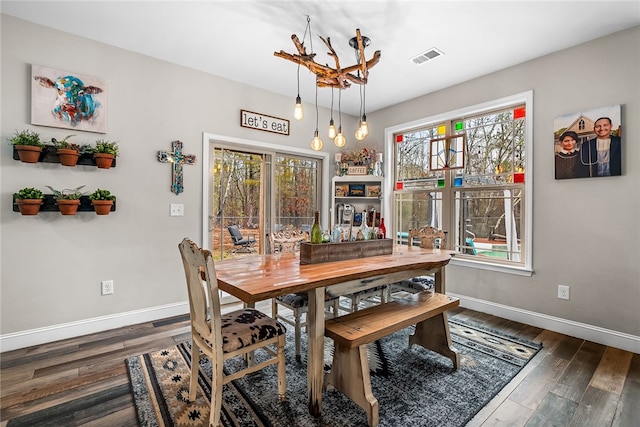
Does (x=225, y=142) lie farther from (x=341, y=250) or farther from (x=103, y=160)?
(x=341, y=250)

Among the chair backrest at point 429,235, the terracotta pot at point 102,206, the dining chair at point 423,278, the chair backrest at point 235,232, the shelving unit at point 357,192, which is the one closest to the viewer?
the terracotta pot at point 102,206

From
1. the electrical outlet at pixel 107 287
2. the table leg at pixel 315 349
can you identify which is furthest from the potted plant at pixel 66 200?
the table leg at pixel 315 349

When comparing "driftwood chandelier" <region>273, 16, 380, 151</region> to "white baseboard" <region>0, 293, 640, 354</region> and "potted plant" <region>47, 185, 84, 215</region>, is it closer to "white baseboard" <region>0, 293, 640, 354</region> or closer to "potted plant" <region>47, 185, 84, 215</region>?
"potted plant" <region>47, 185, 84, 215</region>

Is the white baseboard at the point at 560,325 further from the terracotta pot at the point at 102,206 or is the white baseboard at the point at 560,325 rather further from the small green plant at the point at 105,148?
the small green plant at the point at 105,148

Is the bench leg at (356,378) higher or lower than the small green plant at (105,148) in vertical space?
lower

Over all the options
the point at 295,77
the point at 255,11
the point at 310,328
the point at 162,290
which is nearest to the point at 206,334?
the point at 310,328

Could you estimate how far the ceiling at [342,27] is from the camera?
2.29 meters

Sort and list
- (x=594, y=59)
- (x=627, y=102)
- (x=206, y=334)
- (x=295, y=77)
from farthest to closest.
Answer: (x=295, y=77) < (x=594, y=59) < (x=627, y=102) < (x=206, y=334)

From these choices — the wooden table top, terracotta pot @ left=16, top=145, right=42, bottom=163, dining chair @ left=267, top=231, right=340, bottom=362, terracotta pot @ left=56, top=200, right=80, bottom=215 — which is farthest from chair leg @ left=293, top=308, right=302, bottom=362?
terracotta pot @ left=16, top=145, right=42, bottom=163

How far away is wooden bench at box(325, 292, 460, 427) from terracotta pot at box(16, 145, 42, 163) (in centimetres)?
264

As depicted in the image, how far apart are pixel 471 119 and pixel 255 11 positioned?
271cm

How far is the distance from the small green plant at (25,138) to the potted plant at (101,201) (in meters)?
0.53

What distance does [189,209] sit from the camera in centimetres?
334

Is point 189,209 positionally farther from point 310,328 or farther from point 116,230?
point 310,328
